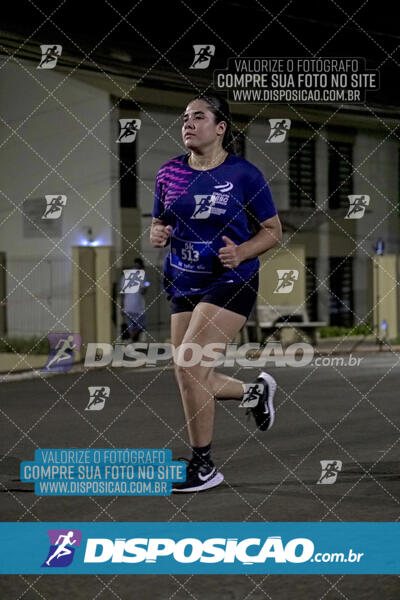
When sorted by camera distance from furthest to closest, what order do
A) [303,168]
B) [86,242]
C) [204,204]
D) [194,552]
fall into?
[303,168] < [86,242] < [204,204] < [194,552]

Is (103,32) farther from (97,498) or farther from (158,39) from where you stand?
(97,498)

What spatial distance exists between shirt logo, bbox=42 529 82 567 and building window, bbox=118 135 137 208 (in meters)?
18.1

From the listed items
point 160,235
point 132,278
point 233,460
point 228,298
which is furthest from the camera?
point 233,460

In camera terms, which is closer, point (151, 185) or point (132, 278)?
point (132, 278)

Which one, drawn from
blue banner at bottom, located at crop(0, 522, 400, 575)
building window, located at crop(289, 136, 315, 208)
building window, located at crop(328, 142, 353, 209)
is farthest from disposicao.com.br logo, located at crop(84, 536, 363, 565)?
building window, located at crop(328, 142, 353, 209)

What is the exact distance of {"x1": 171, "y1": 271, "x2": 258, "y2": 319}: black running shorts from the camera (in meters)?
5.74

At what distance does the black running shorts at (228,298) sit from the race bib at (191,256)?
13cm

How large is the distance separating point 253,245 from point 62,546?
1.63m

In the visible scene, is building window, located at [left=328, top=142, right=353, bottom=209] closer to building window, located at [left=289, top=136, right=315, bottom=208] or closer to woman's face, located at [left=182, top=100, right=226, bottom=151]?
building window, located at [left=289, top=136, right=315, bottom=208]

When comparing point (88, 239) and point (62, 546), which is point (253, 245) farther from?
point (88, 239)

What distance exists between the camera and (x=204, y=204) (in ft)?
17.9

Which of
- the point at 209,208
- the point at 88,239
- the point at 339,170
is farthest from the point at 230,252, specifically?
the point at 339,170

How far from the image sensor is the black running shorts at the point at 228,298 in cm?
574

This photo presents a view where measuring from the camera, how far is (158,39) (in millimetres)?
12172
